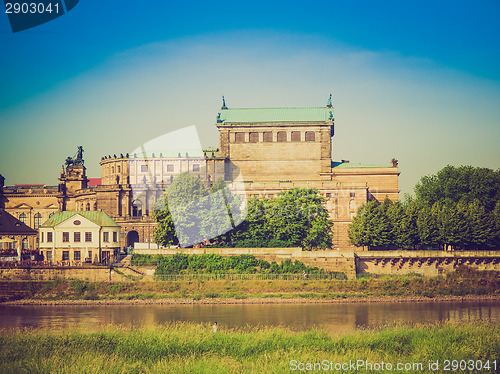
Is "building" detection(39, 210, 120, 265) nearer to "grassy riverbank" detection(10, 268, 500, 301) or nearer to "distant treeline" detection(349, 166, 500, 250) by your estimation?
"grassy riverbank" detection(10, 268, 500, 301)

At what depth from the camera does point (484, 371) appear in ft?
110

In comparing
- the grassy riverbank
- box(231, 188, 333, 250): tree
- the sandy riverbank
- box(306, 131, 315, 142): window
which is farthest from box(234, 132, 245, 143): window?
the sandy riverbank

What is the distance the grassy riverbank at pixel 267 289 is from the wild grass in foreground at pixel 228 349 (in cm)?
2245

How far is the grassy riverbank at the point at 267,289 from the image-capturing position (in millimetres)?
66188

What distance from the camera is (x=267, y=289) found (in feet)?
221

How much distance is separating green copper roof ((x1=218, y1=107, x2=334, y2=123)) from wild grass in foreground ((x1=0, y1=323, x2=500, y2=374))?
60.2m

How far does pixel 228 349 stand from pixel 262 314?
59.4 feet

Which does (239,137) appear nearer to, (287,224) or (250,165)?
(250,165)

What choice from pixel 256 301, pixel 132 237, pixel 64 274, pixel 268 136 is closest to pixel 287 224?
pixel 256 301

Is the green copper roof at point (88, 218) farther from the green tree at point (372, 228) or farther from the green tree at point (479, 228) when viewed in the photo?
the green tree at point (479, 228)

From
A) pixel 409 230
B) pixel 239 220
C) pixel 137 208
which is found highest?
pixel 137 208

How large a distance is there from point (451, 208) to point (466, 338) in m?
40.9

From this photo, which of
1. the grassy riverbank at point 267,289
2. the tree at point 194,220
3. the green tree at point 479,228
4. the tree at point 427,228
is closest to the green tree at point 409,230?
the tree at point 427,228

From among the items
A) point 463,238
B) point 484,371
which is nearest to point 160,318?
point 484,371
